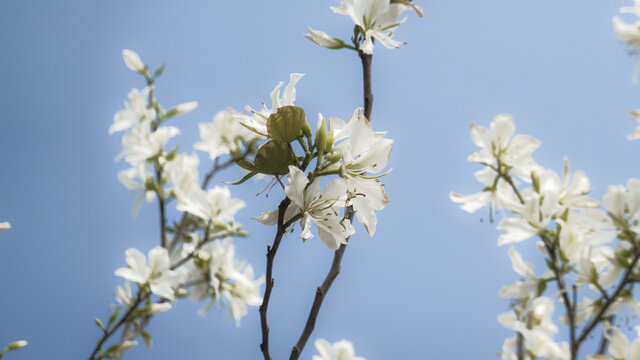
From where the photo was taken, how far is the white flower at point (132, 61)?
160 cm

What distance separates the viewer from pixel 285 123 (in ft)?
1.49

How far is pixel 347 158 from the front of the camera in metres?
0.49

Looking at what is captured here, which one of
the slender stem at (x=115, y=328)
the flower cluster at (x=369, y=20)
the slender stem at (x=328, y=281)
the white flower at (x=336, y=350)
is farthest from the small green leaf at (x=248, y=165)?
the slender stem at (x=115, y=328)

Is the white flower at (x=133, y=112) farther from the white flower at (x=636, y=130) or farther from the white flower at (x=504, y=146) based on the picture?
the white flower at (x=636, y=130)

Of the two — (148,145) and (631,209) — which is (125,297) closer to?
(148,145)

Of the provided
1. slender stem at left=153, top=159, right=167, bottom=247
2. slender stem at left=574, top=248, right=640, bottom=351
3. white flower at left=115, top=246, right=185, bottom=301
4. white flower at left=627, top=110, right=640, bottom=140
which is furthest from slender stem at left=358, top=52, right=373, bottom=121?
slender stem at left=153, top=159, right=167, bottom=247

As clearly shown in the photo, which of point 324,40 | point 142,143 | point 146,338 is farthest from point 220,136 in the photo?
point 324,40

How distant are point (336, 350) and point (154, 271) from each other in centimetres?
53

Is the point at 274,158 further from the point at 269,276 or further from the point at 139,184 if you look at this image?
the point at 139,184

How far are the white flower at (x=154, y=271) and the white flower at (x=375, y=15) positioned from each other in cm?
82

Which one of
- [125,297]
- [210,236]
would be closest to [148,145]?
[210,236]

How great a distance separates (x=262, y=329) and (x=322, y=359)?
0.66 m

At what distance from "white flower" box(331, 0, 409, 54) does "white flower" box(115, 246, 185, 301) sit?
32.4 inches

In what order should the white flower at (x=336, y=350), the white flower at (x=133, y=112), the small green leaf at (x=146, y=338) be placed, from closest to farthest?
the white flower at (x=336, y=350), the small green leaf at (x=146, y=338), the white flower at (x=133, y=112)
